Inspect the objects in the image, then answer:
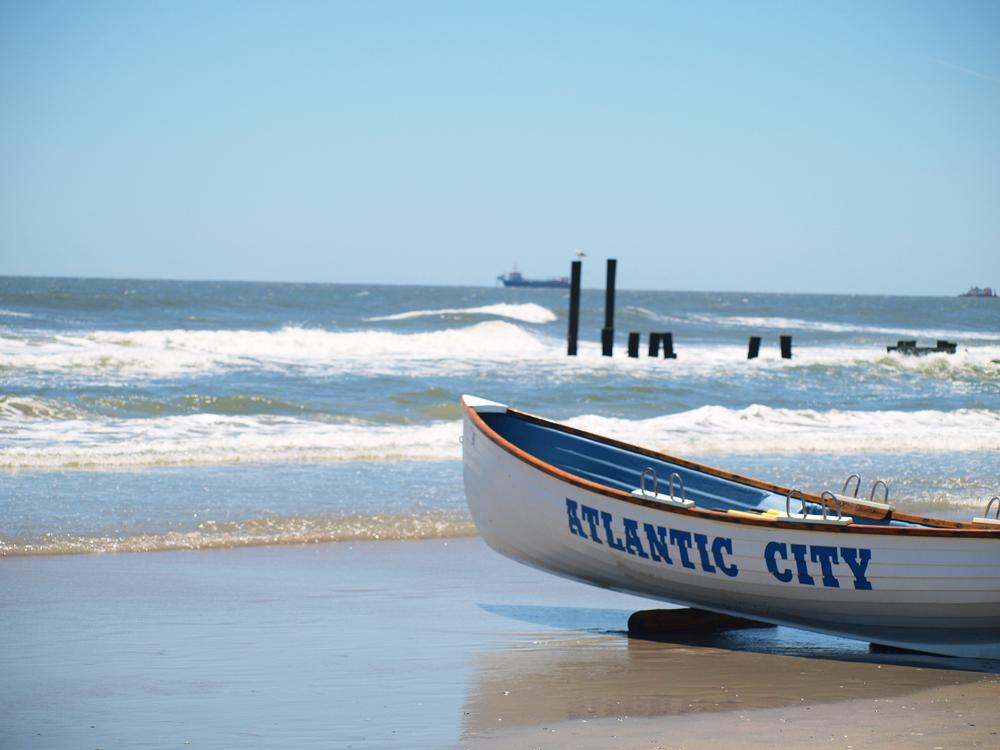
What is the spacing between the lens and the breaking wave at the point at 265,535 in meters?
9.02

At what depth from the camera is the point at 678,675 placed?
629 cm

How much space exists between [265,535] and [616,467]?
2995 mm

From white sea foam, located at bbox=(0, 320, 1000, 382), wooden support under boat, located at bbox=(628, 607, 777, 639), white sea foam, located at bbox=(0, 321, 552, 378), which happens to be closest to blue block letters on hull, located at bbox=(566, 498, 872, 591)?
wooden support under boat, located at bbox=(628, 607, 777, 639)

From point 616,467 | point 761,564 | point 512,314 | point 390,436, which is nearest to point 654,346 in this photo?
point 390,436

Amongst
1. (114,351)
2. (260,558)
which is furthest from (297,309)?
(260,558)

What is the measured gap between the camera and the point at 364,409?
18.8 m

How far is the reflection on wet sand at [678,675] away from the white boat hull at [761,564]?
213mm

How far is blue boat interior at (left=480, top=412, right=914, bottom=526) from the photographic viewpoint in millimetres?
7781

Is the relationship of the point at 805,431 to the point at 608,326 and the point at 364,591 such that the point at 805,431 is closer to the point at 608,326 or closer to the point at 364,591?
the point at 364,591

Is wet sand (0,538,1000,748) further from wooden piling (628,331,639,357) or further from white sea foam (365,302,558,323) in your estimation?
white sea foam (365,302,558,323)

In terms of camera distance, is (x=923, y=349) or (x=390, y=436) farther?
(x=923, y=349)

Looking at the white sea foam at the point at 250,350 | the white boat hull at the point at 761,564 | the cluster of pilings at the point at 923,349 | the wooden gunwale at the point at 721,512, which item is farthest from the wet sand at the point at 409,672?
the cluster of pilings at the point at 923,349

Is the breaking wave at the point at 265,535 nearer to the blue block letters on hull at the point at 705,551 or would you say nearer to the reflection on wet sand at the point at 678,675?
the reflection on wet sand at the point at 678,675

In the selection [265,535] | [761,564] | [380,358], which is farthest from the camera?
[380,358]
